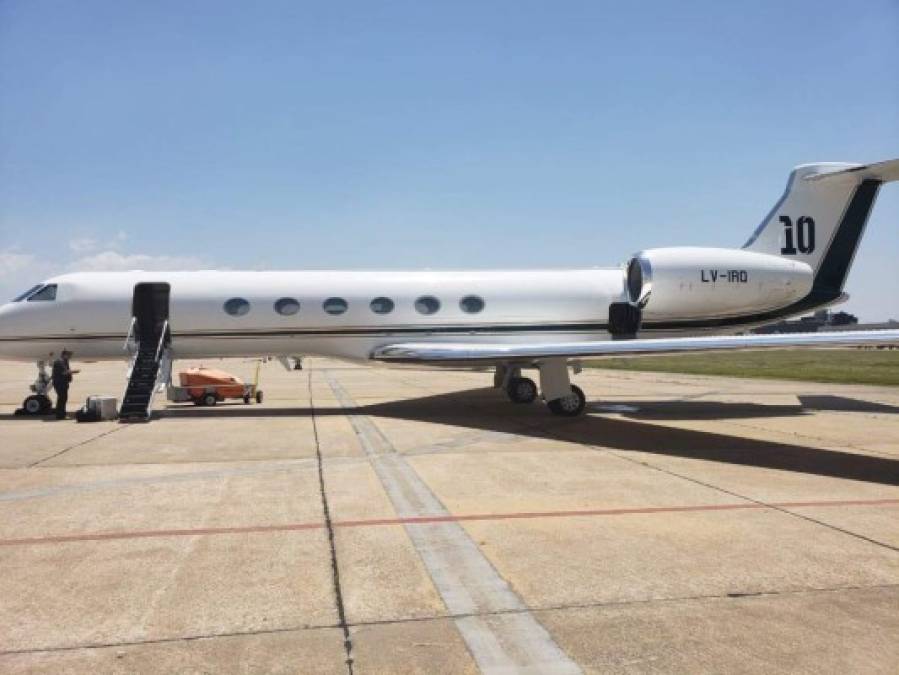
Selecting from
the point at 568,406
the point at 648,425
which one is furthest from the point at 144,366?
the point at 648,425

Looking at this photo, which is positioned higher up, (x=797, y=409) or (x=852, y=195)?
(x=852, y=195)

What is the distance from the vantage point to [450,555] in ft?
17.8

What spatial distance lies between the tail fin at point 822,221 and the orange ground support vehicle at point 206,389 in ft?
43.9

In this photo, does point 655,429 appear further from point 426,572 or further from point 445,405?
point 426,572

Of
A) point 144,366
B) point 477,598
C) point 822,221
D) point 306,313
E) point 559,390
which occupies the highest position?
point 822,221

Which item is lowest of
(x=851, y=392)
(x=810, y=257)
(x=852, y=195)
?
(x=851, y=392)

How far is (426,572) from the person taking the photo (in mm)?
5039

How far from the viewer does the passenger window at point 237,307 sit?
1554cm

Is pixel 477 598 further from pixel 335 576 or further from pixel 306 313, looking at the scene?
pixel 306 313

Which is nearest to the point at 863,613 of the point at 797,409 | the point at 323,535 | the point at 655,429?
the point at 323,535

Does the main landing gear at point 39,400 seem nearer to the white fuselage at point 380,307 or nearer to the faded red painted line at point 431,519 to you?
the white fuselage at point 380,307

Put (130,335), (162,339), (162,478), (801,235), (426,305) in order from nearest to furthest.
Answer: (162,478), (162,339), (130,335), (426,305), (801,235)

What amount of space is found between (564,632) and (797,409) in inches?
559

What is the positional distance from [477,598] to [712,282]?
12.8 meters
